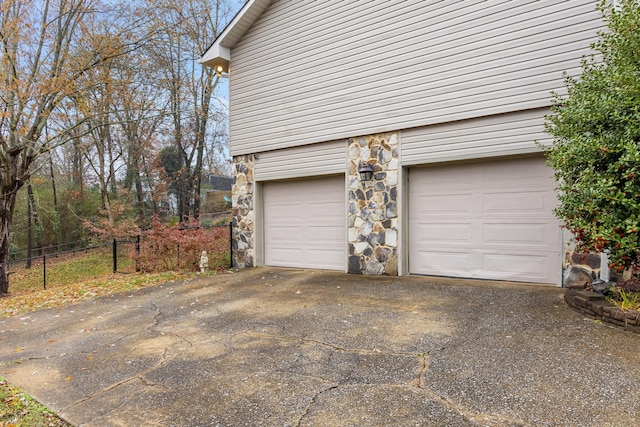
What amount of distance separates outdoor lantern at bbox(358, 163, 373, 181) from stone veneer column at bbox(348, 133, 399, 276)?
0.23 feet

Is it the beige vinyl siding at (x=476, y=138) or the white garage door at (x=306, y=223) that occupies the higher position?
the beige vinyl siding at (x=476, y=138)

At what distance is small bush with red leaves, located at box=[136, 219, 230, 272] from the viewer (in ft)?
26.6

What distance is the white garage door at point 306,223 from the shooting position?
6.91 meters

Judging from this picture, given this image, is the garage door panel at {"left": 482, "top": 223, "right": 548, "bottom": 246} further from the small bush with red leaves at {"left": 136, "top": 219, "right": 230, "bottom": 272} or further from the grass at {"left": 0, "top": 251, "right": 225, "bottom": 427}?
the small bush with red leaves at {"left": 136, "top": 219, "right": 230, "bottom": 272}

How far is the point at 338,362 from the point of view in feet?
9.16

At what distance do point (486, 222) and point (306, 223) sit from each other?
3324 millimetres

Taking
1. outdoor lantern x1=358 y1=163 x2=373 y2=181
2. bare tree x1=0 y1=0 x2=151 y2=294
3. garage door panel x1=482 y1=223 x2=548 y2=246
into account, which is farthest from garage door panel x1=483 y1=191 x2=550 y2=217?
bare tree x1=0 y1=0 x2=151 y2=294

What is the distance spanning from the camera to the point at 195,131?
14.9 metres

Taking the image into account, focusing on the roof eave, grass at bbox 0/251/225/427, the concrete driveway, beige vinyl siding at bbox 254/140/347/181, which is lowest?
grass at bbox 0/251/225/427

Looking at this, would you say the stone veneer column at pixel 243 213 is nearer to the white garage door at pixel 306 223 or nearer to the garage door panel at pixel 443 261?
the white garage door at pixel 306 223

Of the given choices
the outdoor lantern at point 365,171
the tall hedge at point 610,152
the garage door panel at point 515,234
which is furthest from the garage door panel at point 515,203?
the outdoor lantern at point 365,171

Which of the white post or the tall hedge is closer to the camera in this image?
the tall hedge

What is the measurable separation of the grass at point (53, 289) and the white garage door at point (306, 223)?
191 centimetres

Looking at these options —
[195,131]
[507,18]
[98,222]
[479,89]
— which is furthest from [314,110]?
[98,222]
